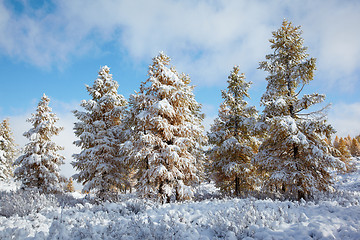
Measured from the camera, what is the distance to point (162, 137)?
12648mm

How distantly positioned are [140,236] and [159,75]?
33.6 ft

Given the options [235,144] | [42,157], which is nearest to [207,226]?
[235,144]

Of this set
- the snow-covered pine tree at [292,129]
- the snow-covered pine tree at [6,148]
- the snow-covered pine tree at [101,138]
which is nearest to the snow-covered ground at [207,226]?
the snow-covered pine tree at [292,129]

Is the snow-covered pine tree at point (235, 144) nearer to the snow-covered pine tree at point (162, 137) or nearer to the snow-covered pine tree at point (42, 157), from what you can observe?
the snow-covered pine tree at point (162, 137)

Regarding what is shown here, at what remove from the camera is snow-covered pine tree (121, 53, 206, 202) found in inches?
449

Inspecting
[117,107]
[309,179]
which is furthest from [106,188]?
[309,179]

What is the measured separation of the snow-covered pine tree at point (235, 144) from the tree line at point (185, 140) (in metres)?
0.08

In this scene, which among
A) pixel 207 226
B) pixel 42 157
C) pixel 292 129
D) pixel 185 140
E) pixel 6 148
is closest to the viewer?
pixel 207 226

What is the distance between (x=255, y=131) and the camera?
12.2 meters

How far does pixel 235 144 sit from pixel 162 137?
563 cm

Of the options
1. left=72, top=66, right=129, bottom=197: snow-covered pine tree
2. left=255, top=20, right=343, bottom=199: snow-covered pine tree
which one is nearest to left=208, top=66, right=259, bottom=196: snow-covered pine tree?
left=255, top=20, right=343, bottom=199: snow-covered pine tree

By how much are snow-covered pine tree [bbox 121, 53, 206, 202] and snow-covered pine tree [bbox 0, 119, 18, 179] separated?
22183 millimetres

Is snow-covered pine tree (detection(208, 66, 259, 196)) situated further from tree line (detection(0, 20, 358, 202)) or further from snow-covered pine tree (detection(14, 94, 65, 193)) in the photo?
snow-covered pine tree (detection(14, 94, 65, 193))

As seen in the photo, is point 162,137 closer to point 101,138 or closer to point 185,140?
point 185,140
